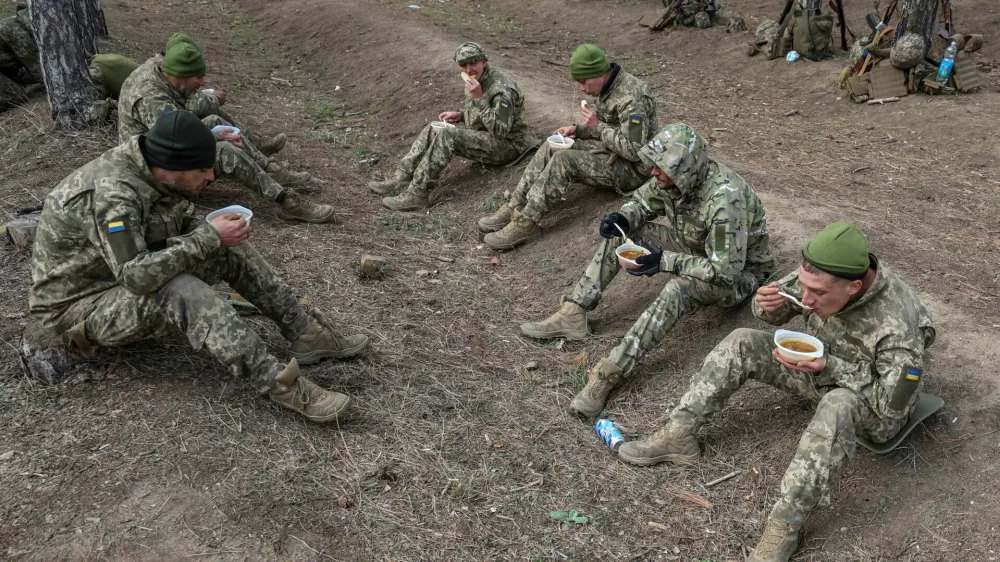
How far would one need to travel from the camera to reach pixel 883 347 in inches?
143

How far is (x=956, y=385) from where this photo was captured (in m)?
4.20

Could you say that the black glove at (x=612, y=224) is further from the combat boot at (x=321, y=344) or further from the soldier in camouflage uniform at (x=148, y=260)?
the soldier in camouflage uniform at (x=148, y=260)

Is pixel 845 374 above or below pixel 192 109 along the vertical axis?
above

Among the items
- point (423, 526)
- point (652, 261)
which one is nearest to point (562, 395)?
point (652, 261)

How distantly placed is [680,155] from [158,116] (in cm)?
438

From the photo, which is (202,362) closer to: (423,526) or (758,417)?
(423,526)

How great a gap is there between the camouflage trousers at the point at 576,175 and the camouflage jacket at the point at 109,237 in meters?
3.22

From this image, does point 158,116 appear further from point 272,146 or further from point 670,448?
point 670,448

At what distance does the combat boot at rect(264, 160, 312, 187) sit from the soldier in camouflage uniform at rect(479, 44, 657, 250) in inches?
83.4

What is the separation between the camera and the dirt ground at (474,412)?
3637 mm

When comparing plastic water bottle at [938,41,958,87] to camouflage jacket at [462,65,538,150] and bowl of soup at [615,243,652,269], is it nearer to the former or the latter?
camouflage jacket at [462,65,538,150]

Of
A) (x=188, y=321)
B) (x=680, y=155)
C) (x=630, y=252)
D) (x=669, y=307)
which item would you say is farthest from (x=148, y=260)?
(x=680, y=155)

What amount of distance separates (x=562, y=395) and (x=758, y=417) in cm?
120

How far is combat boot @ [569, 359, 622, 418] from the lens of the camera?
15.6 ft
